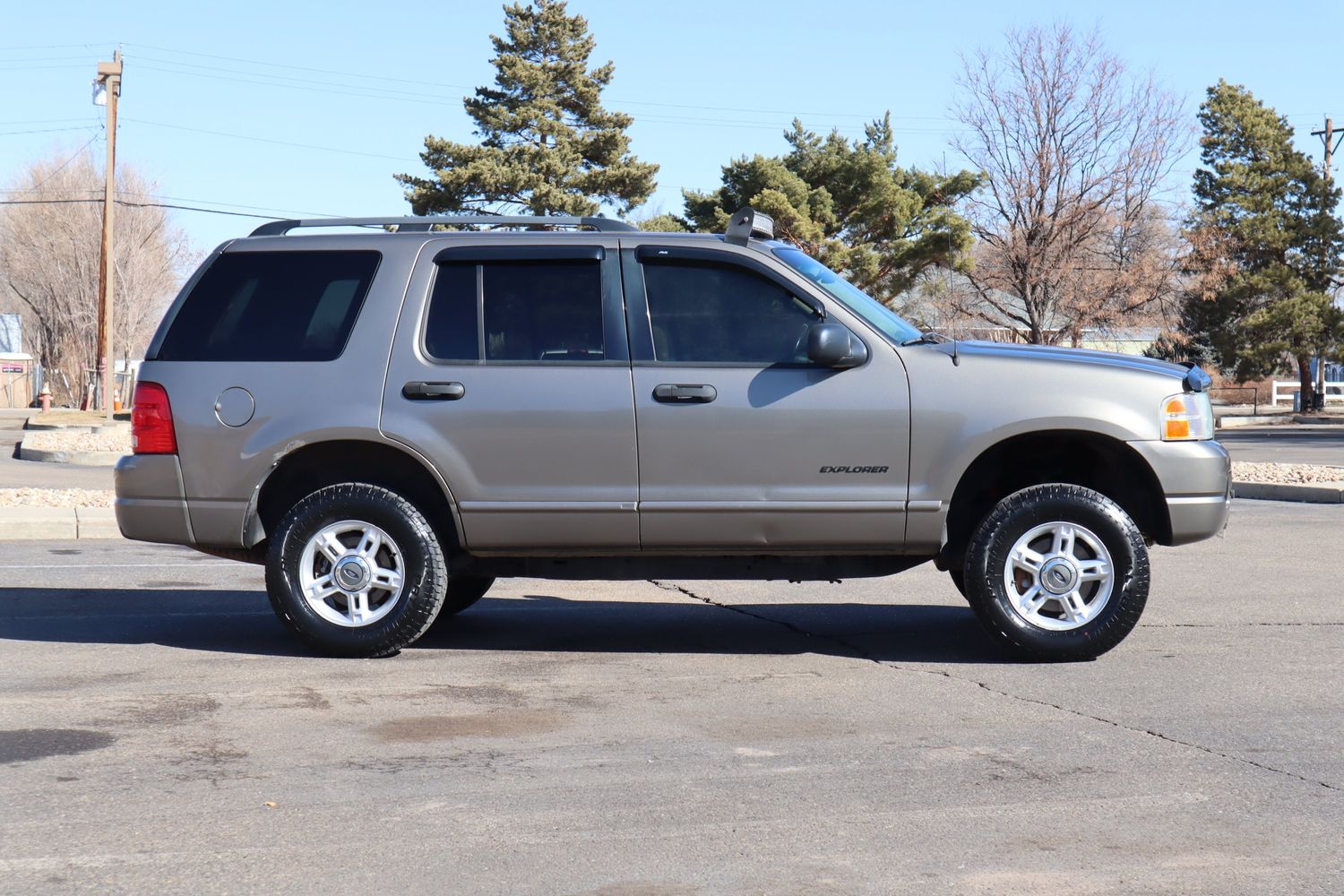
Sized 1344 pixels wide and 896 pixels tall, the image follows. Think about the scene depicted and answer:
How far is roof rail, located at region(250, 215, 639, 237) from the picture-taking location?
23.4 feet

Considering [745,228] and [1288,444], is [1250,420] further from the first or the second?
[745,228]

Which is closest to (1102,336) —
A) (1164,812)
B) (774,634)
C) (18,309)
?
(774,634)

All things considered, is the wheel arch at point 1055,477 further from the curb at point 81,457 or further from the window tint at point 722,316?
the curb at point 81,457

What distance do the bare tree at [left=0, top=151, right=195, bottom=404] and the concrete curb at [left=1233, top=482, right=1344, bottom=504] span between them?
58.3 metres

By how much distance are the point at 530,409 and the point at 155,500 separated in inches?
73.7

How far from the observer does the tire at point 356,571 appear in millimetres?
6809

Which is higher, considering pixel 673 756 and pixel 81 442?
pixel 81 442

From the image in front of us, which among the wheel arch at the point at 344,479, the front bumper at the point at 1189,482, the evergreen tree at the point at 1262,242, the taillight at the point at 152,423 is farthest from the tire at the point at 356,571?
the evergreen tree at the point at 1262,242

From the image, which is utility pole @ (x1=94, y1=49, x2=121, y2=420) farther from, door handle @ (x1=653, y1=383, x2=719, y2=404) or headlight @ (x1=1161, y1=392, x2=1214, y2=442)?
headlight @ (x1=1161, y1=392, x2=1214, y2=442)

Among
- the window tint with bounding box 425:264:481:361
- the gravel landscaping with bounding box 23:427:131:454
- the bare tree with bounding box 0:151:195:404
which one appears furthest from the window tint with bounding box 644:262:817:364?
the bare tree with bounding box 0:151:195:404

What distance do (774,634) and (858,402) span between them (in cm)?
164

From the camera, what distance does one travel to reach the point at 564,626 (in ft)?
26.5

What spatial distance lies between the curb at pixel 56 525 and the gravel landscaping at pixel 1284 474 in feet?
40.9

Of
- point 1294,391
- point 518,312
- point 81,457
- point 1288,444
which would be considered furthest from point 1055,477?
point 1294,391
